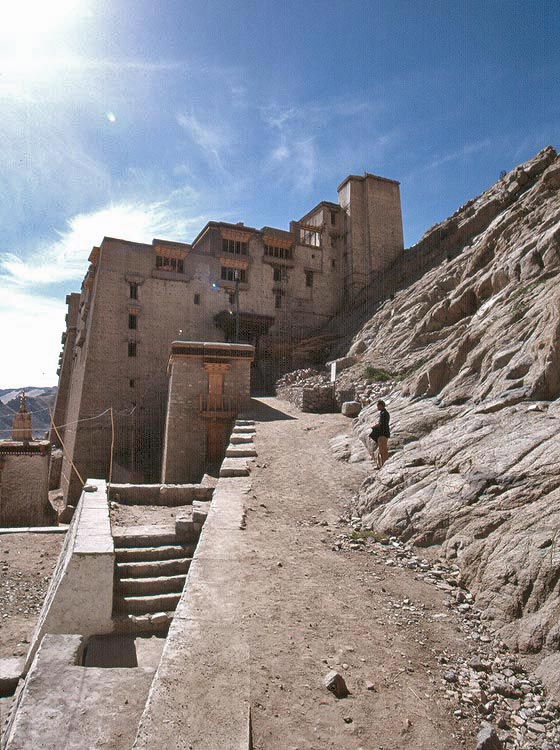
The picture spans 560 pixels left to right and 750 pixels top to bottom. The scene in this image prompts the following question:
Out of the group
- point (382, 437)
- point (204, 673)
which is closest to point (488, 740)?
point (204, 673)

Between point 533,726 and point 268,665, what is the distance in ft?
6.70

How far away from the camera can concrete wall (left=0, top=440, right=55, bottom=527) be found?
604 inches

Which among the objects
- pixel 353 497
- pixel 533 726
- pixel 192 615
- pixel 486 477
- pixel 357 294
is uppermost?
pixel 357 294

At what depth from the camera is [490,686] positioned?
381cm

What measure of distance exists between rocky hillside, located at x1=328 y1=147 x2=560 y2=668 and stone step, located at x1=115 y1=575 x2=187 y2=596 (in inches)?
126

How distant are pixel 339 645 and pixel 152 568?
12.2 ft

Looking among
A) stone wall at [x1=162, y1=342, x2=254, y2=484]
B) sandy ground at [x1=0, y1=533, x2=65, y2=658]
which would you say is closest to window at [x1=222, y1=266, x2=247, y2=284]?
stone wall at [x1=162, y1=342, x2=254, y2=484]

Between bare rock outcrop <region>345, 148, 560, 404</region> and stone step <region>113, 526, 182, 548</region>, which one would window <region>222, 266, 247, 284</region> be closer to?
bare rock outcrop <region>345, 148, 560, 404</region>

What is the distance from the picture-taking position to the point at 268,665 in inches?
158

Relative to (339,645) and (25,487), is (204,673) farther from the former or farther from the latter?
(25,487)

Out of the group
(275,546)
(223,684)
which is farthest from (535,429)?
(223,684)

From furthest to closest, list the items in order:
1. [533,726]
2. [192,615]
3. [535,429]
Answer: [535,429] < [192,615] < [533,726]

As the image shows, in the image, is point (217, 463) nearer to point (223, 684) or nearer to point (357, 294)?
point (223, 684)

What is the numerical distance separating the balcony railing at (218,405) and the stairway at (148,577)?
8.26m
